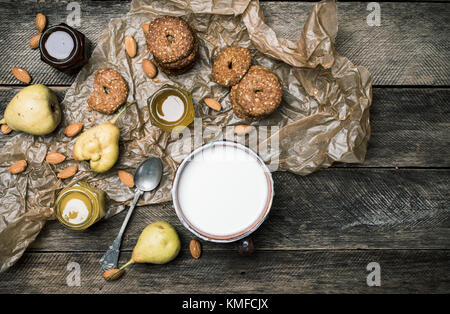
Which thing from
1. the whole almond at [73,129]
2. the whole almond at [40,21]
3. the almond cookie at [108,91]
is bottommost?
the whole almond at [73,129]

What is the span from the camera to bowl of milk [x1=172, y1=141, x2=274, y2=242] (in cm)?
→ 105

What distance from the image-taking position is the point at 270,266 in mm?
1256

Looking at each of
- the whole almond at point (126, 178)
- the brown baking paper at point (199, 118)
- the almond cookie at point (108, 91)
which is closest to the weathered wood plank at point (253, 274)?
the brown baking paper at point (199, 118)

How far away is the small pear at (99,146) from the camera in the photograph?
114 cm

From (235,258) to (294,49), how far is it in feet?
2.55

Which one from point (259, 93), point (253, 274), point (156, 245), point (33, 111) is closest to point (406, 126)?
point (259, 93)

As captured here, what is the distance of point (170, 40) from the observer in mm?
1117

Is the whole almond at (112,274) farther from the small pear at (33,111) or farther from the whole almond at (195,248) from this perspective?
the small pear at (33,111)

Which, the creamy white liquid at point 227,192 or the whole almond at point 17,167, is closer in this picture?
the creamy white liquid at point 227,192

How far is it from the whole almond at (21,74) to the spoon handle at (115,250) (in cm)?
58

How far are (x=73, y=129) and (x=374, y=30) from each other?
3.77ft

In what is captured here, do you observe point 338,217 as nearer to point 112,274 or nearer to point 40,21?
point 112,274

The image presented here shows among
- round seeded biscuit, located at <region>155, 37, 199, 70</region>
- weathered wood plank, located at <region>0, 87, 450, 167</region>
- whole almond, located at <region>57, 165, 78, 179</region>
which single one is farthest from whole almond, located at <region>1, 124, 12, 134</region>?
round seeded biscuit, located at <region>155, 37, 199, 70</region>
